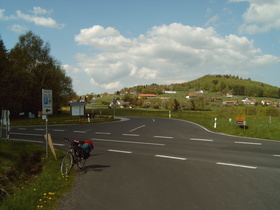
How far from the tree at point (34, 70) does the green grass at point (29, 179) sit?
106 ft

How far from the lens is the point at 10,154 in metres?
10.1

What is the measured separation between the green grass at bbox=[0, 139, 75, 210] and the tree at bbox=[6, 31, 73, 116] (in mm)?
32310

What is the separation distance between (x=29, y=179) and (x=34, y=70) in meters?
41.5

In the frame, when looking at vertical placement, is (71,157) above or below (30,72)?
below

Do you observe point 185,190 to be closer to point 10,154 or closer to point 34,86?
point 10,154

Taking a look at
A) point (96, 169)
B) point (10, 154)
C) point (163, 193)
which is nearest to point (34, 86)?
point (10, 154)

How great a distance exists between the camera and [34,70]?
146ft

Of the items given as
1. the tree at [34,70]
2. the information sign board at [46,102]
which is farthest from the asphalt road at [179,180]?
the tree at [34,70]

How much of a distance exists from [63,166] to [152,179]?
292 centimetres

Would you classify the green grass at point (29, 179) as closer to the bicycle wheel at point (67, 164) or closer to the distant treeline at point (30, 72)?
the bicycle wheel at point (67, 164)

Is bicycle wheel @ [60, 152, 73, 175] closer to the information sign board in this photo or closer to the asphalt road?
the asphalt road

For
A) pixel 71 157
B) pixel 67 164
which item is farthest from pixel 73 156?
pixel 67 164

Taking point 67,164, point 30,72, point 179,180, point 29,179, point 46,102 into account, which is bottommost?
point 29,179

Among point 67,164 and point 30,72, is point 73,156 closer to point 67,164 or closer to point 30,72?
point 67,164
